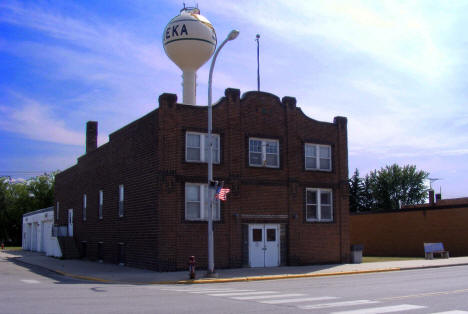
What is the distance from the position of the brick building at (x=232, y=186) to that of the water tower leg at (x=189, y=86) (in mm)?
3788

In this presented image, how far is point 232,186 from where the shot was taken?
985 inches

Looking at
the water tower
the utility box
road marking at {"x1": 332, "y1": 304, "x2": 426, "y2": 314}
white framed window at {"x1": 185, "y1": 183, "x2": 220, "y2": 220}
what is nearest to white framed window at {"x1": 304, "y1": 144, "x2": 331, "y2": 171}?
the utility box

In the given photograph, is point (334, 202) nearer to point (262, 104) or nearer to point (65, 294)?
point (262, 104)

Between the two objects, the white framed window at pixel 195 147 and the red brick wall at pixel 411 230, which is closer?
the white framed window at pixel 195 147

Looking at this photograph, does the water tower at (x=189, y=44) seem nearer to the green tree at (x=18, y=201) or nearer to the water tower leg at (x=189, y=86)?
the water tower leg at (x=189, y=86)

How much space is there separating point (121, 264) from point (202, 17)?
14407 mm

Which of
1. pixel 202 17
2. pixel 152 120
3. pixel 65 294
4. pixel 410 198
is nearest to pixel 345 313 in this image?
pixel 65 294

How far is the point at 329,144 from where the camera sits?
2873 cm

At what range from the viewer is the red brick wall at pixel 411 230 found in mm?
37562

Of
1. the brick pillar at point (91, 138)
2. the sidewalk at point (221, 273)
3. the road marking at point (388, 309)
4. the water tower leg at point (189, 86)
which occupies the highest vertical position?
the water tower leg at point (189, 86)

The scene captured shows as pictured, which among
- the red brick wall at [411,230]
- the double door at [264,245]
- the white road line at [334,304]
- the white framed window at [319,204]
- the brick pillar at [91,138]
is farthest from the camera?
the brick pillar at [91,138]

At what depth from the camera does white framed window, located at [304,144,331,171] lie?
28.0 m

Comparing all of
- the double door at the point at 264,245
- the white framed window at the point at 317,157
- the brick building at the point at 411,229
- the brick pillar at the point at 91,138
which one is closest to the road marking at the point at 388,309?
the double door at the point at 264,245

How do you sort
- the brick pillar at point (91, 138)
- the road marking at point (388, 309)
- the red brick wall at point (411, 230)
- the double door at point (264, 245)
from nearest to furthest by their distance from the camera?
the road marking at point (388, 309), the double door at point (264, 245), the red brick wall at point (411, 230), the brick pillar at point (91, 138)
